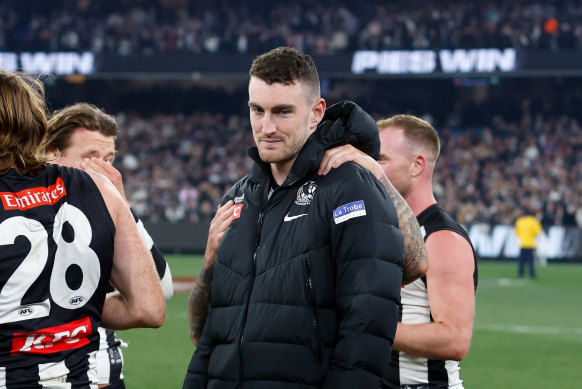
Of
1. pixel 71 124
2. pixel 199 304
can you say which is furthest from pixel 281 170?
pixel 71 124

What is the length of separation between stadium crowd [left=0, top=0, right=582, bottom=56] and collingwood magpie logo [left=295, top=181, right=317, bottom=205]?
3132 centimetres

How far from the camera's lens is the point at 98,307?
9.41ft

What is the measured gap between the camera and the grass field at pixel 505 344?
9.91 meters

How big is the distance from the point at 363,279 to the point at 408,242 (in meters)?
0.42

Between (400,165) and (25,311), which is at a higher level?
(400,165)

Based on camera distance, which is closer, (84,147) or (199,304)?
(199,304)

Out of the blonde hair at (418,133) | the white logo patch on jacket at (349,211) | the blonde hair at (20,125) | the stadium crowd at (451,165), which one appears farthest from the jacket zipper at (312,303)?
the stadium crowd at (451,165)

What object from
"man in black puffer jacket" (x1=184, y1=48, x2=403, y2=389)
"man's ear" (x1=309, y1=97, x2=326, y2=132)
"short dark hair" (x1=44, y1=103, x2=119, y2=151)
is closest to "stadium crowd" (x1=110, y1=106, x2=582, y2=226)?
"short dark hair" (x1=44, y1=103, x2=119, y2=151)

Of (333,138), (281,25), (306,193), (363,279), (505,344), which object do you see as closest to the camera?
(363,279)

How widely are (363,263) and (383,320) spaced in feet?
0.68

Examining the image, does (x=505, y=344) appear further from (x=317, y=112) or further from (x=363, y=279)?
(x=363, y=279)

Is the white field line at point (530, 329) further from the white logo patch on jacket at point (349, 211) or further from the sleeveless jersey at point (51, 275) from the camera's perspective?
the sleeveless jersey at point (51, 275)

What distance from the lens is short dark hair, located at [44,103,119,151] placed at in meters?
4.52

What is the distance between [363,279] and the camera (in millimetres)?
2857
